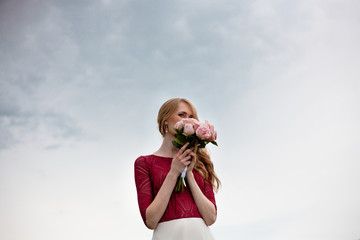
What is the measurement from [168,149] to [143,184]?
2.35ft

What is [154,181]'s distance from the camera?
4.62 m

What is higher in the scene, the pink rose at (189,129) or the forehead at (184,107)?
the forehead at (184,107)

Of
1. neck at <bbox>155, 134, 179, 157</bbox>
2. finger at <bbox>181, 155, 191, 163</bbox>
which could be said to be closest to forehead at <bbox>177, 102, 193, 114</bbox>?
neck at <bbox>155, 134, 179, 157</bbox>

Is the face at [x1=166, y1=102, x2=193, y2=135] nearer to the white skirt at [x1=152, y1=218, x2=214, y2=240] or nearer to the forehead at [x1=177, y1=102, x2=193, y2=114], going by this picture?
the forehead at [x1=177, y1=102, x2=193, y2=114]

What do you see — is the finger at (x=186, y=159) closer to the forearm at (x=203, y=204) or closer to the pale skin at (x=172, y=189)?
the pale skin at (x=172, y=189)

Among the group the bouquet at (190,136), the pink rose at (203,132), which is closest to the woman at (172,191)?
the bouquet at (190,136)

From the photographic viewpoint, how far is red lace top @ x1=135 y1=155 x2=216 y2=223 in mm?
4348

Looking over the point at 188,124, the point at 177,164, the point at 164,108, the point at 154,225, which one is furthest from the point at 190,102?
the point at 154,225

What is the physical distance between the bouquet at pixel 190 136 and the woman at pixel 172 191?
0.11 meters

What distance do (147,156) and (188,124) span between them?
90 centimetres

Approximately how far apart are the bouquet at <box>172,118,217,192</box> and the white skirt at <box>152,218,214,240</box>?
444 mm

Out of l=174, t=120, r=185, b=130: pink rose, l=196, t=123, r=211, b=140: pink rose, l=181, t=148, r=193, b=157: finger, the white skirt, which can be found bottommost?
the white skirt

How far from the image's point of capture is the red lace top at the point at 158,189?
4.35 meters

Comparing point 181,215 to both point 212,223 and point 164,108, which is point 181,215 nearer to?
point 212,223
